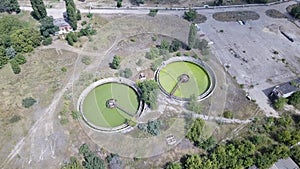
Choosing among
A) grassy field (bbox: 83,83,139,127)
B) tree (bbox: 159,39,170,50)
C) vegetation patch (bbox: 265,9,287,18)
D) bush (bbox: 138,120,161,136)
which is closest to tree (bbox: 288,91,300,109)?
bush (bbox: 138,120,161,136)

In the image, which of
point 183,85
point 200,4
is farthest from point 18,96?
point 200,4

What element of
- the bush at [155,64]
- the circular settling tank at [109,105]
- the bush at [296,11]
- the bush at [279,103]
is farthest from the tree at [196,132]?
the bush at [296,11]

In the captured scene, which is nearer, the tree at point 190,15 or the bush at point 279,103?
the bush at point 279,103

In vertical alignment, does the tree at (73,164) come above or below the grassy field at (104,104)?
below

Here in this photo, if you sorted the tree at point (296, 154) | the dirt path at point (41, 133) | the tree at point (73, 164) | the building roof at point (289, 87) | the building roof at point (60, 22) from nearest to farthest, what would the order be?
the tree at point (73, 164), the tree at point (296, 154), the dirt path at point (41, 133), the building roof at point (289, 87), the building roof at point (60, 22)

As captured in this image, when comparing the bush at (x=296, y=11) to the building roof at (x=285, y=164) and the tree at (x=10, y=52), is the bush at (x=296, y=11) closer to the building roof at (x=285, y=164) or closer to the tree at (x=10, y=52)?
the building roof at (x=285, y=164)
